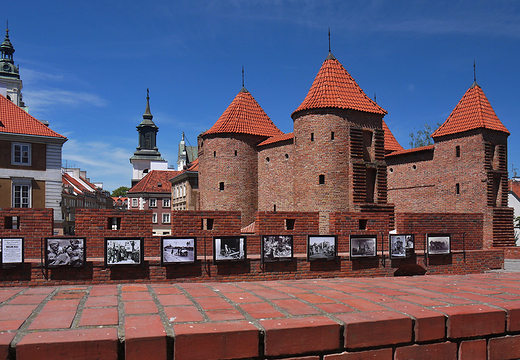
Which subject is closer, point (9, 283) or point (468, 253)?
point (9, 283)

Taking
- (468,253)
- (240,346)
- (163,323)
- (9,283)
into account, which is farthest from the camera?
(468,253)

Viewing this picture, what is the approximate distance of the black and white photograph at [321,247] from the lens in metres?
11.2

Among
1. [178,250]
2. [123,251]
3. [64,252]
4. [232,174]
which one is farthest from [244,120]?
[64,252]

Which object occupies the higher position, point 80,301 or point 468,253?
point 80,301

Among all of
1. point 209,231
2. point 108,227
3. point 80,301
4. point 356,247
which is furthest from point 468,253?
point 80,301

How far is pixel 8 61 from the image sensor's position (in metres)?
57.1

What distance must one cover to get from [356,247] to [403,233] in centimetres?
264

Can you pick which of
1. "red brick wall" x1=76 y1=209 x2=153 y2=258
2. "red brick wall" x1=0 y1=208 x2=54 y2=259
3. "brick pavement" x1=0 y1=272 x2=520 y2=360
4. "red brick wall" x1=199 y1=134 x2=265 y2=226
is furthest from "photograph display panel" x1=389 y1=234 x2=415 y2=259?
"red brick wall" x1=199 y1=134 x2=265 y2=226

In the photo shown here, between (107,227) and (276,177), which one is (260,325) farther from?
(276,177)

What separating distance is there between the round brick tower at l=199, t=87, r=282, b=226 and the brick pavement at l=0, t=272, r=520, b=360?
22.3 metres

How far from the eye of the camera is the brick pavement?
8.20ft

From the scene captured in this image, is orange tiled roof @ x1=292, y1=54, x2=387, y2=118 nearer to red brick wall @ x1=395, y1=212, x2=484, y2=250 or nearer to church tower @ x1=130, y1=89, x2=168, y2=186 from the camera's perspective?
red brick wall @ x1=395, y1=212, x2=484, y2=250

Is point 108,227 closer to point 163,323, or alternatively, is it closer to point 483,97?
point 163,323

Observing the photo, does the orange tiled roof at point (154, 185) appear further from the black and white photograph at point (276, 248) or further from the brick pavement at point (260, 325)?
the brick pavement at point (260, 325)
